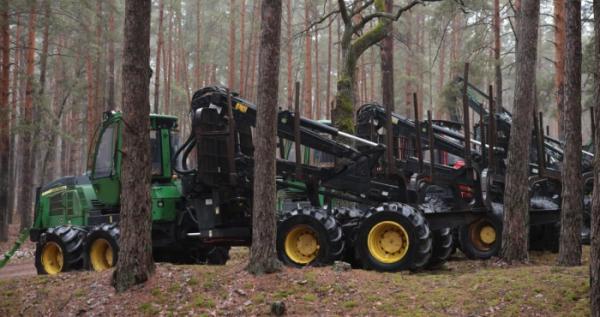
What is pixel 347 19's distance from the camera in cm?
1584

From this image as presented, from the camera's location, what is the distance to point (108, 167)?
12.5 meters

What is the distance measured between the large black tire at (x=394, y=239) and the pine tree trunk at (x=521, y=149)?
4.53 ft

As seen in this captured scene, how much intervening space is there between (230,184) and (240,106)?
140cm

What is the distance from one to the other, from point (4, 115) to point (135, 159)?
12694 mm

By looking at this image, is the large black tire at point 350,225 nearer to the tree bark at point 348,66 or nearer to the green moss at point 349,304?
the green moss at point 349,304

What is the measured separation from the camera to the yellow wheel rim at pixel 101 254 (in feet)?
39.0

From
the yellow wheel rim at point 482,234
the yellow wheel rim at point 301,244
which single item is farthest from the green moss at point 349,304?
the yellow wheel rim at point 482,234

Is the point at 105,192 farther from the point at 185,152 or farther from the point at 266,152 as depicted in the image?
the point at 266,152

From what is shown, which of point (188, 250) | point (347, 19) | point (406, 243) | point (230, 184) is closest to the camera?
point (406, 243)

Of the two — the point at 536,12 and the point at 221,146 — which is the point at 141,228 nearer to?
the point at 221,146

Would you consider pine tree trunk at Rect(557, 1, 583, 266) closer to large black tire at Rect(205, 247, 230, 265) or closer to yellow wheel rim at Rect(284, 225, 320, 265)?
yellow wheel rim at Rect(284, 225, 320, 265)

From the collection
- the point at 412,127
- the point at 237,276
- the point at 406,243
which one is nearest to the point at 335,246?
the point at 406,243

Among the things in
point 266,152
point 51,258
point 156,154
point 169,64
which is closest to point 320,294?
point 266,152

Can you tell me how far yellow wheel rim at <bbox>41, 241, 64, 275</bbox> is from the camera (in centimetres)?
1254
